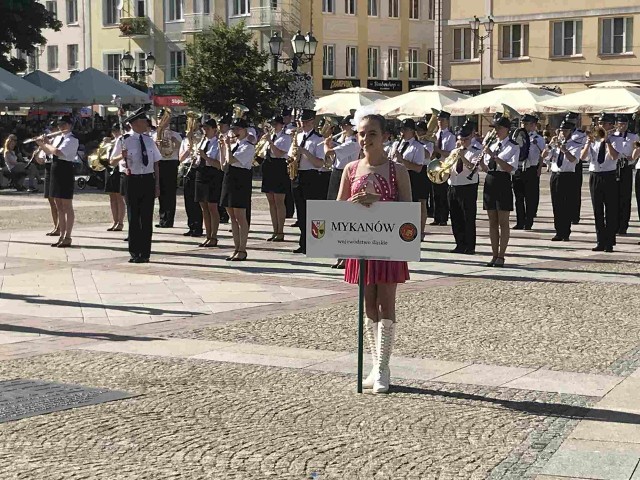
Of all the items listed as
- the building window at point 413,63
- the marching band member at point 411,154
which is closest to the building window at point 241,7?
the building window at point 413,63

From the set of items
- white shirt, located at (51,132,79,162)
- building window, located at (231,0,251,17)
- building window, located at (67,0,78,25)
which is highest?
building window, located at (67,0,78,25)

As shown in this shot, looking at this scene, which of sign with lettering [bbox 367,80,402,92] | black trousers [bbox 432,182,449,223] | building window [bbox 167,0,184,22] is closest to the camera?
black trousers [bbox 432,182,449,223]

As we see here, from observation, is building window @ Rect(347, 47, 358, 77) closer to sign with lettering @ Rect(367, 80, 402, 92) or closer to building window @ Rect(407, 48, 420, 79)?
sign with lettering @ Rect(367, 80, 402, 92)

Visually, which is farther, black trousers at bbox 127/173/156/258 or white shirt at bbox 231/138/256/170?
white shirt at bbox 231/138/256/170

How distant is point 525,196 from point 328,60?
48342 mm

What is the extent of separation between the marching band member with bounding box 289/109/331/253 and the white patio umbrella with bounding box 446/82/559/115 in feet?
47.2

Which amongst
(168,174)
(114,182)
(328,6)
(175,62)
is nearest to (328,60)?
(328,6)

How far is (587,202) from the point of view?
3069 centimetres

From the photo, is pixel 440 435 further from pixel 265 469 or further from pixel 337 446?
pixel 265 469

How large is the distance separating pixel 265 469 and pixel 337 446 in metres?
0.63

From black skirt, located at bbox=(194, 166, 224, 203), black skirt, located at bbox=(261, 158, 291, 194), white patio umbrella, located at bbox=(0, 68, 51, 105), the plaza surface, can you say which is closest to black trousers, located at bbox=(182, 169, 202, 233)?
black skirt, located at bbox=(194, 166, 224, 203)

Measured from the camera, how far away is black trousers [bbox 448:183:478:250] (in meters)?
18.6

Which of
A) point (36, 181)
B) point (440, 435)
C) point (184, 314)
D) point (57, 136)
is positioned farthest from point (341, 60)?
point (440, 435)

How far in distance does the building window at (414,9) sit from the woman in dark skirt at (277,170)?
54.8m
